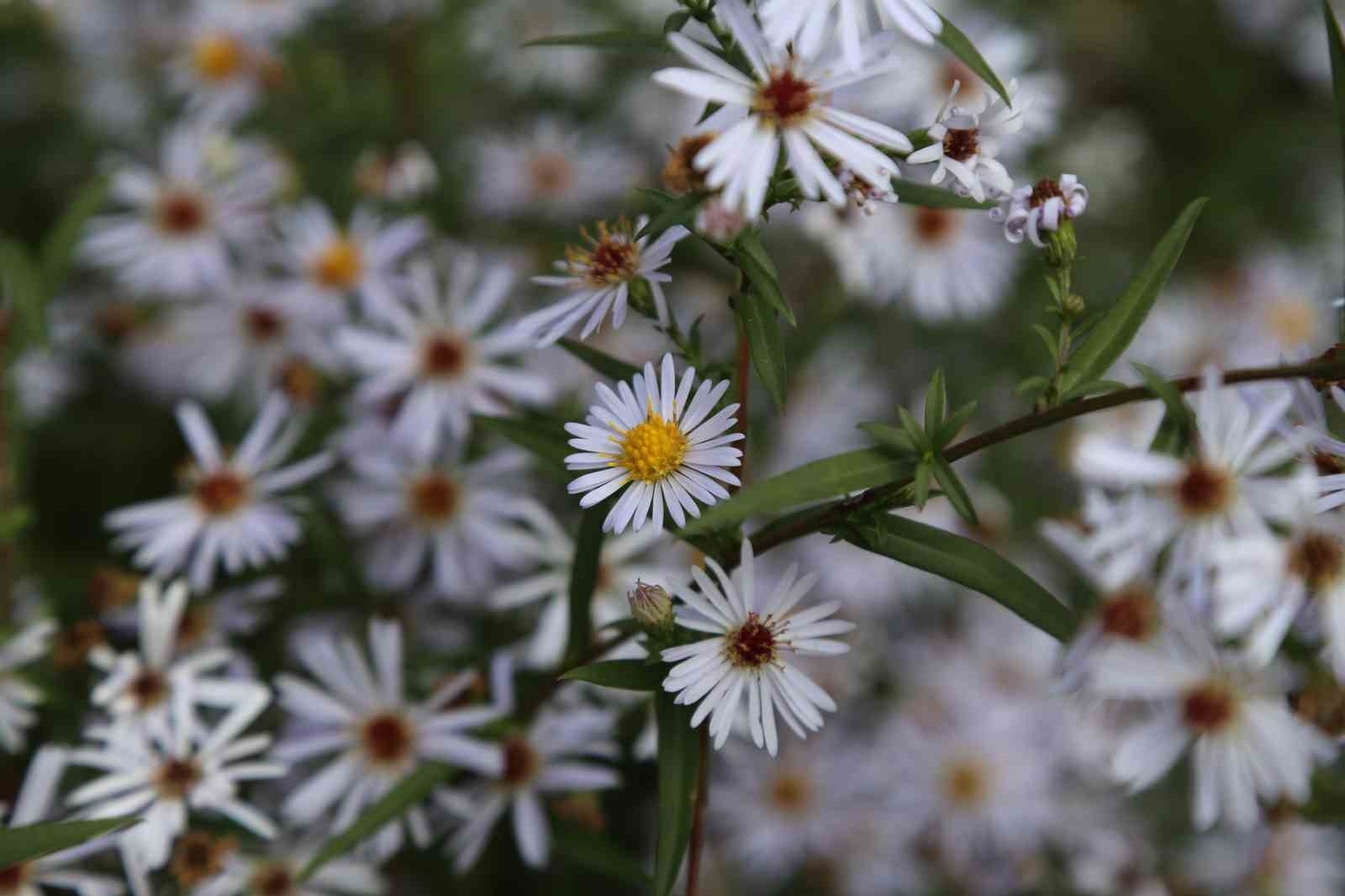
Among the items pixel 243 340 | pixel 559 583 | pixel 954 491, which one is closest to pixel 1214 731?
pixel 954 491

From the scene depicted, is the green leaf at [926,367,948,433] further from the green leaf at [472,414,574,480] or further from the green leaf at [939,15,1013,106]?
the green leaf at [472,414,574,480]

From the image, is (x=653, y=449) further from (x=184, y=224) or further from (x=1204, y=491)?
(x=184, y=224)

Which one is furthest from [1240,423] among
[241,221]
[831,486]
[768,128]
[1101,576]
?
[241,221]

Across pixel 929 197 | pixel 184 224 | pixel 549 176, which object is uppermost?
pixel 549 176

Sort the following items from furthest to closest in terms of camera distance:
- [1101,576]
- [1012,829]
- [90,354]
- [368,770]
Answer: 1. [90,354]
2. [1012,829]
3. [368,770]
4. [1101,576]

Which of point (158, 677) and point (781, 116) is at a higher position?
point (781, 116)

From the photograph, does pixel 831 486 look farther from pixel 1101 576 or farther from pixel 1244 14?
pixel 1244 14
